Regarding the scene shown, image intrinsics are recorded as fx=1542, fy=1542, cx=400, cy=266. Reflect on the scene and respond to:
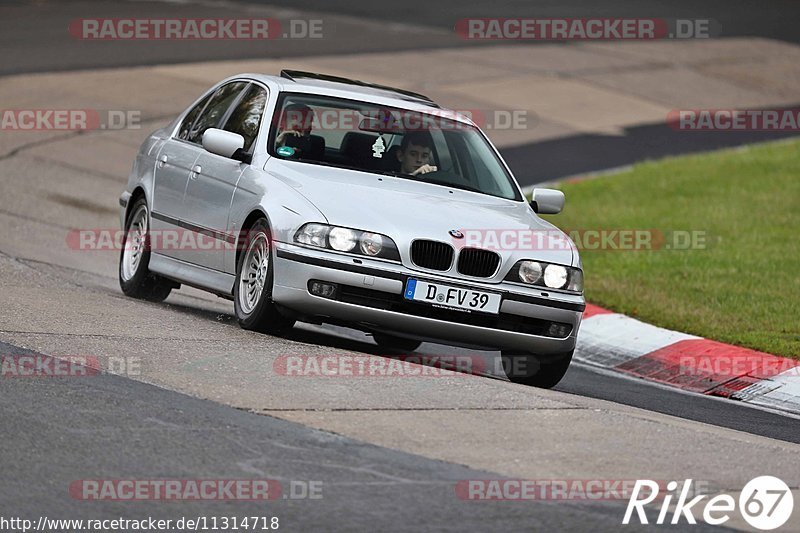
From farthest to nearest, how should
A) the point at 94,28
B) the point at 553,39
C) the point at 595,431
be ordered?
1. the point at 553,39
2. the point at 94,28
3. the point at 595,431

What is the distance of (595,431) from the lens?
725 cm

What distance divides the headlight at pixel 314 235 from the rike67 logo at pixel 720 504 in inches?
110

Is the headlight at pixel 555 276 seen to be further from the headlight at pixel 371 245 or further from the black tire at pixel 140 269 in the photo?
the black tire at pixel 140 269

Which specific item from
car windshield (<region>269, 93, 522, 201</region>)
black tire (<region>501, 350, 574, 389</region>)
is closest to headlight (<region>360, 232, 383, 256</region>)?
car windshield (<region>269, 93, 522, 201</region>)

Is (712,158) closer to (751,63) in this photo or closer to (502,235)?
(751,63)

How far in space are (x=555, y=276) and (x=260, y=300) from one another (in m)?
1.71

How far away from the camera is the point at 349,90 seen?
1027 cm

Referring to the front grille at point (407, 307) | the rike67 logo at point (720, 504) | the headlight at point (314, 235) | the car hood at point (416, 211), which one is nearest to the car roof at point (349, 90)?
the car hood at point (416, 211)

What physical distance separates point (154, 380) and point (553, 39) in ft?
76.8

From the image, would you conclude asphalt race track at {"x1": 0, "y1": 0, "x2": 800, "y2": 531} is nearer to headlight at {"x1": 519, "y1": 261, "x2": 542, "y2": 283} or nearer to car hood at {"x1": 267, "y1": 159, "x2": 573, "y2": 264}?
headlight at {"x1": 519, "y1": 261, "x2": 542, "y2": 283}

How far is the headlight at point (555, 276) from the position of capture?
29.1ft

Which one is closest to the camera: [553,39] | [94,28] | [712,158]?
[712,158]

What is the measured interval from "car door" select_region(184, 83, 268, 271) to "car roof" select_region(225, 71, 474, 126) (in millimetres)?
150

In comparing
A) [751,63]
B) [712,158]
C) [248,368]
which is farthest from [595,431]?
[751,63]
